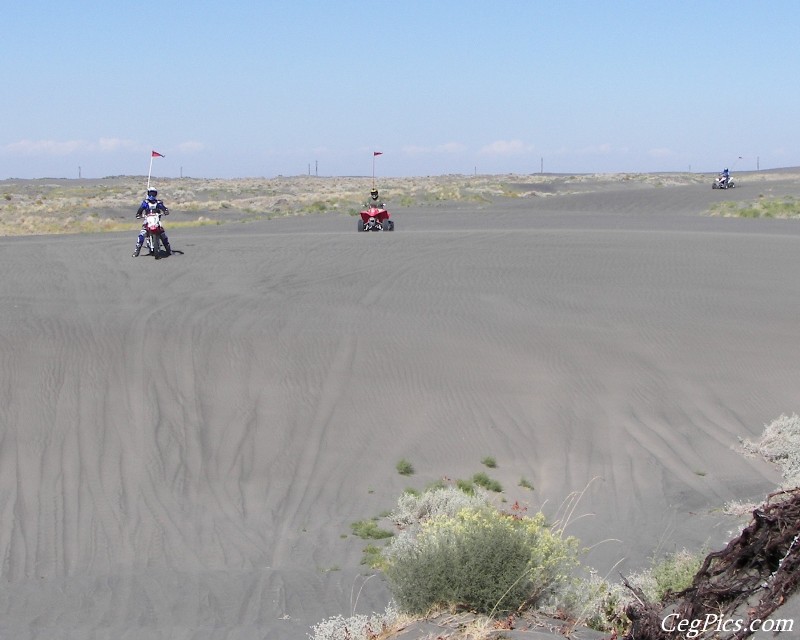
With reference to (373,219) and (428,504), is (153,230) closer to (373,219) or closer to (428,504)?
(373,219)

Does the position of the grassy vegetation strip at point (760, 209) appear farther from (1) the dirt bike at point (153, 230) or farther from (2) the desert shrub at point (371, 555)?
(2) the desert shrub at point (371, 555)

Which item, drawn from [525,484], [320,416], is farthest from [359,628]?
[320,416]

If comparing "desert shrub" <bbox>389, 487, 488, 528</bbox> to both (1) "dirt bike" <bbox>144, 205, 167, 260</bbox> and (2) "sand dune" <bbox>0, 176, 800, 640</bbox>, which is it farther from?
(1) "dirt bike" <bbox>144, 205, 167, 260</bbox>

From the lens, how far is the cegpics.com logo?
491cm

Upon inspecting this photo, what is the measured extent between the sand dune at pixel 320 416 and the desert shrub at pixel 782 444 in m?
0.26

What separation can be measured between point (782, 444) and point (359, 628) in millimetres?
7242

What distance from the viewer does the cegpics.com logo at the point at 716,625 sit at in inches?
193

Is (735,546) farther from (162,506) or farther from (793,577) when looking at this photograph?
(162,506)

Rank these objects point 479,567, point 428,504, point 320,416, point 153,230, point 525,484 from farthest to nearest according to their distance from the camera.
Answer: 1. point 153,230
2. point 320,416
3. point 525,484
4. point 428,504
5. point 479,567

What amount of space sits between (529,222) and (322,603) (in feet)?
99.5

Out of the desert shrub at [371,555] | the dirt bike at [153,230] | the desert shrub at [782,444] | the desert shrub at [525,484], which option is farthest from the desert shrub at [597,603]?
the dirt bike at [153,230]

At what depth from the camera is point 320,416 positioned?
42.3ft

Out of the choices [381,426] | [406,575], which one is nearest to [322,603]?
[406,575]

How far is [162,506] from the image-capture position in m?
10.5
